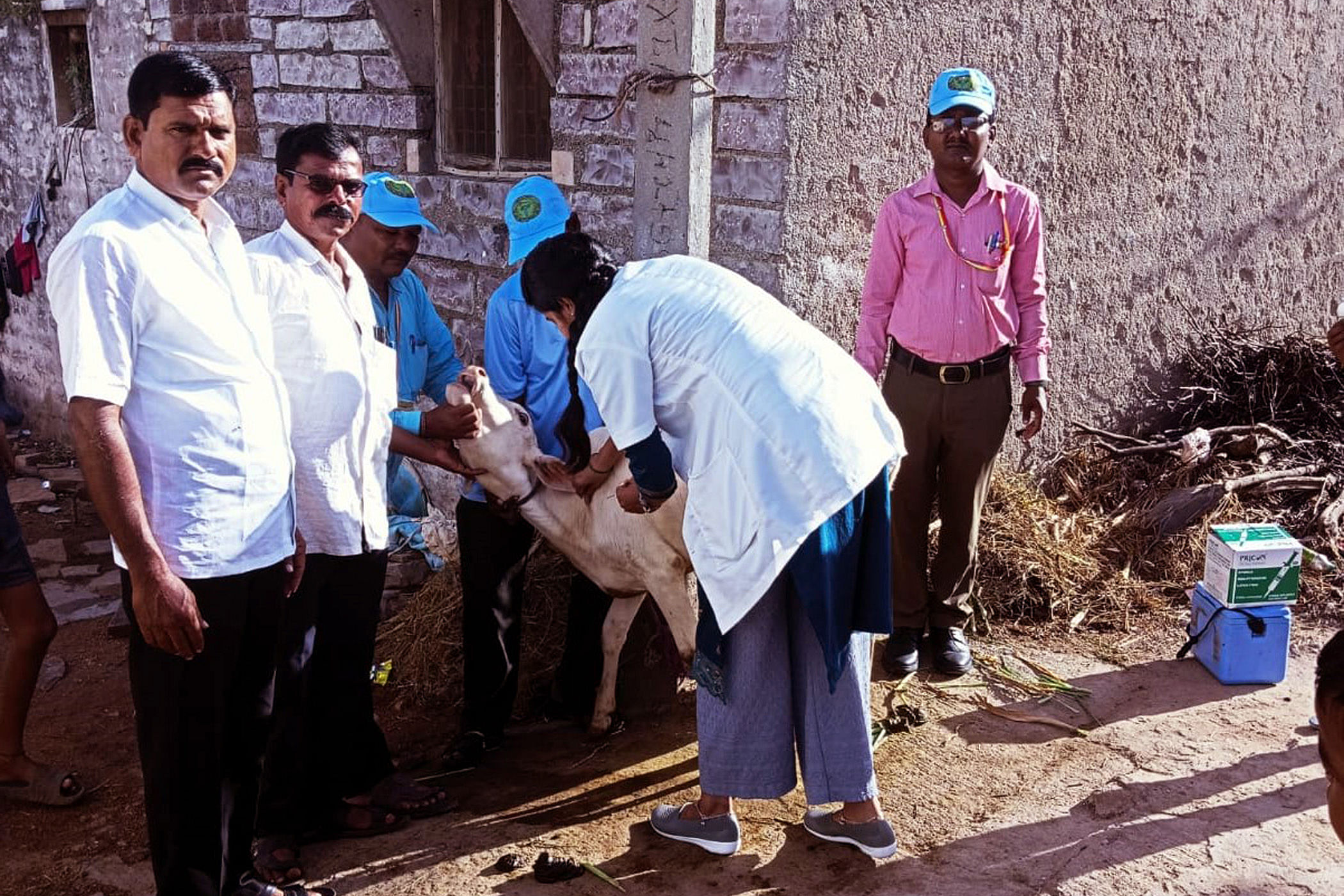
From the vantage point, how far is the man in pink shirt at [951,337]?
4.64m

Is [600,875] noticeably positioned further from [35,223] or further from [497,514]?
[35,223]

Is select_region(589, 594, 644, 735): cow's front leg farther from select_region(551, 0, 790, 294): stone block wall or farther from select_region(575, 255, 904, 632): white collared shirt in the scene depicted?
select_region(551, 0, 790, 294): stone block wall

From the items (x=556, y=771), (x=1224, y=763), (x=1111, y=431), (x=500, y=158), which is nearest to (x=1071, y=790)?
(x=1224, y=763)

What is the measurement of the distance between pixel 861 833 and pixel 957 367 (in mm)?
1864

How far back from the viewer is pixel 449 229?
6.18 meters

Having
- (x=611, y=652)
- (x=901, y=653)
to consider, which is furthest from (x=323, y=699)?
(x=901, y=653)

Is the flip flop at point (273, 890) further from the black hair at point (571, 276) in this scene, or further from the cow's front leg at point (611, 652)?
the black hair at point (571, 276)

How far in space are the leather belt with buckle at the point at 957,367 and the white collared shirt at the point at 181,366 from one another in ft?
8.39

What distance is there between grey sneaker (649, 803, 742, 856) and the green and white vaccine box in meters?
2.25

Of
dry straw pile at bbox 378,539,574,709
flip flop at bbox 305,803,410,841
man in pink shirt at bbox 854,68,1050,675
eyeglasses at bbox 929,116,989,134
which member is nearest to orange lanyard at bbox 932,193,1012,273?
man in pink shirt at bbox 854,68,1050,675

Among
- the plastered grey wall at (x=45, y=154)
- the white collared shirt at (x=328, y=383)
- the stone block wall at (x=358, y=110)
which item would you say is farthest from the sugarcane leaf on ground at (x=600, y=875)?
the plastered grey wall at (x=45, y=154)

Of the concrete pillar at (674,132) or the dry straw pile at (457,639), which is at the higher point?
the concrete pillar at (674,132)

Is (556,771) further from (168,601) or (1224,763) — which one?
(1224,763)

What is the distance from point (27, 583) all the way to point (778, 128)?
119 inches
